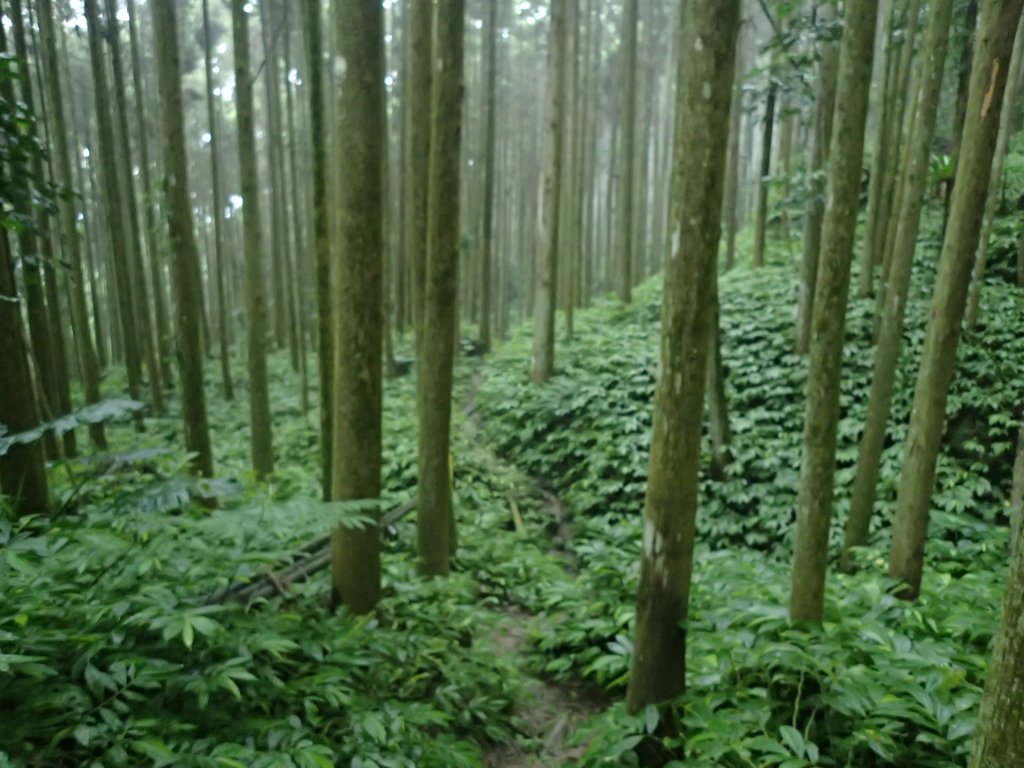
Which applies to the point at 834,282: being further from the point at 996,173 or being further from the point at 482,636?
the point at 996,173

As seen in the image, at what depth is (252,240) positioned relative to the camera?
780 cm

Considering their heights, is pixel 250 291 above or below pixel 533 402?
above

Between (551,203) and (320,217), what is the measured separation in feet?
20.9

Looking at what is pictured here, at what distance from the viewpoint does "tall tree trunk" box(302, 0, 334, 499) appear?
5.05 m

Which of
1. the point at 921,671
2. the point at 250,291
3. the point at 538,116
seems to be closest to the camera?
the point at 921,671

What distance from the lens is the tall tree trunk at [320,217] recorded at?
5.05m

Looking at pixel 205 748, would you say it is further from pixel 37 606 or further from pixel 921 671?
pixel 921 671

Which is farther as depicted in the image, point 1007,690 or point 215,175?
point 215,175

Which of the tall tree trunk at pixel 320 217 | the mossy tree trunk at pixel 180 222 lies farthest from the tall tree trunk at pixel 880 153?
the mossy tree trunk at pixel 180 222

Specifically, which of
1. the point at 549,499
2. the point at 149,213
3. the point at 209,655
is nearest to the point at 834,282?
the point at 209,655

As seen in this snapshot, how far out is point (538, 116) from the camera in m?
27.1

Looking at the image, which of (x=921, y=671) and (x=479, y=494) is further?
(x=479, y=494)

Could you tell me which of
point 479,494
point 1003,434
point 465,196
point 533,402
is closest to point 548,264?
point 533,402

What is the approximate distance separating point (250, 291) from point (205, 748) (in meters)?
6.27
